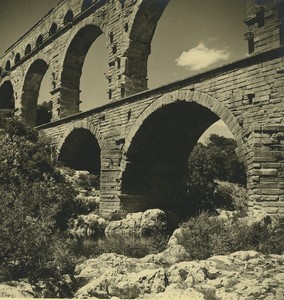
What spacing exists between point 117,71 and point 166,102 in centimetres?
428

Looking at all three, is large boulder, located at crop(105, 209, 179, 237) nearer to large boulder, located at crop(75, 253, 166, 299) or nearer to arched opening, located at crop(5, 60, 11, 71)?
large boulder, located at crop(75, 253, 166, 299)

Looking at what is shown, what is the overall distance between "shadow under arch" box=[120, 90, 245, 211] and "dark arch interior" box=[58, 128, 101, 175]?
3.93 meters

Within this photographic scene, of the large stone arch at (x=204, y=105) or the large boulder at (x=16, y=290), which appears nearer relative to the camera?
the large boulder at (x=16, y=290)

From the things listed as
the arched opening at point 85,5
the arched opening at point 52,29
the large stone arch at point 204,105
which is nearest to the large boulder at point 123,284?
the large stone arch at point 204,105

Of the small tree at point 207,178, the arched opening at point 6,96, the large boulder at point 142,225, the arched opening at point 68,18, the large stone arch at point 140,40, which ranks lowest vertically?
the large boulder at point 142,225

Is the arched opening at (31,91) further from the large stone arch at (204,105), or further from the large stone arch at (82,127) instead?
the large stone arch at (204,105)

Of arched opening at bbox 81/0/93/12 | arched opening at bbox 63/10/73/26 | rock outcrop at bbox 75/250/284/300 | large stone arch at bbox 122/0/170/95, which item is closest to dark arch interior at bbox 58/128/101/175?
large stone arch at bbox 122/0/170/95

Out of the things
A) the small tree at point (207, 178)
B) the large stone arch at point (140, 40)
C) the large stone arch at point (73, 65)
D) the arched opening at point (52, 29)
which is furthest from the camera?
the arched opening at point (52, 29)

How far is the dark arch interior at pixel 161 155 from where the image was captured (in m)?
12.3

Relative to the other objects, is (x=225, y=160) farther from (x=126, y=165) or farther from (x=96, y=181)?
(x=126, y=165)

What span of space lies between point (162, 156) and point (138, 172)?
1.18 m

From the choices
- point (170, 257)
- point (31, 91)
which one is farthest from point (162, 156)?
point (31, 91)

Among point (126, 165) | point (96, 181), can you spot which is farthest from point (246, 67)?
point (96, 181)

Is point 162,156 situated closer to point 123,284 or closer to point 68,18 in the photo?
point 123,284
